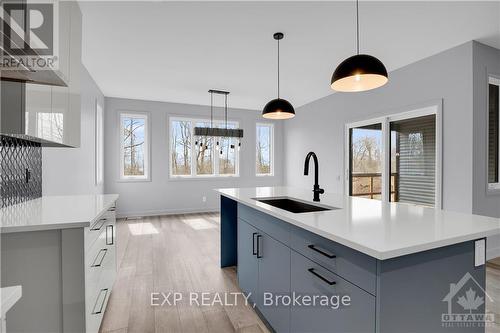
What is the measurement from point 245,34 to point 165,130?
151 inches

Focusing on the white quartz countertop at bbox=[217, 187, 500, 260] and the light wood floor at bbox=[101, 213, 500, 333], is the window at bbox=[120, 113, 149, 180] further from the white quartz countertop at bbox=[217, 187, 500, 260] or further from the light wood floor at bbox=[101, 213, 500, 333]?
the white quartz countertop at bbox=[217, 187, 500, 260]

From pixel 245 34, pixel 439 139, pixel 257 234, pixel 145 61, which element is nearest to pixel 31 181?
pixel 257 234

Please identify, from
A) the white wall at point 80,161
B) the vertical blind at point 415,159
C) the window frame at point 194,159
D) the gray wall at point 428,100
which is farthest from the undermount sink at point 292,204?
the window frame at point 194,159

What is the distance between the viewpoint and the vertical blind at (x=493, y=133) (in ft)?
11.1

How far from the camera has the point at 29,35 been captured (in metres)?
1.41

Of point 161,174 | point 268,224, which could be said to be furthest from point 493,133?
point 161,174

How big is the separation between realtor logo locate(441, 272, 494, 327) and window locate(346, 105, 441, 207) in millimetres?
2647

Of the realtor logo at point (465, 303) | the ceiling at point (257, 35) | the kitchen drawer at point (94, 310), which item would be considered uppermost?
the ceiling at point (257, 35)

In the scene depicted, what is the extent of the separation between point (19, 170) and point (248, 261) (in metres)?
1.99

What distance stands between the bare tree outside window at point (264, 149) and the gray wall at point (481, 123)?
490cm

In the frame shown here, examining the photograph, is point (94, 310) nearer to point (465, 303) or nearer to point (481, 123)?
point (465, 303)

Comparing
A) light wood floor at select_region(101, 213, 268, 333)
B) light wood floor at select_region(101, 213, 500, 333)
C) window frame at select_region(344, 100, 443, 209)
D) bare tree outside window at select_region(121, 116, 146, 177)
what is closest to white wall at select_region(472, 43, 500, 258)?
window frame at select_region(344, 100, 443, 209)

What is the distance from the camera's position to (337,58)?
12.1 feet

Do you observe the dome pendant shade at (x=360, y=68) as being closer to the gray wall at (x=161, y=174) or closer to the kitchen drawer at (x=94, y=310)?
the kitchen drawer at (x=94, y=310)
